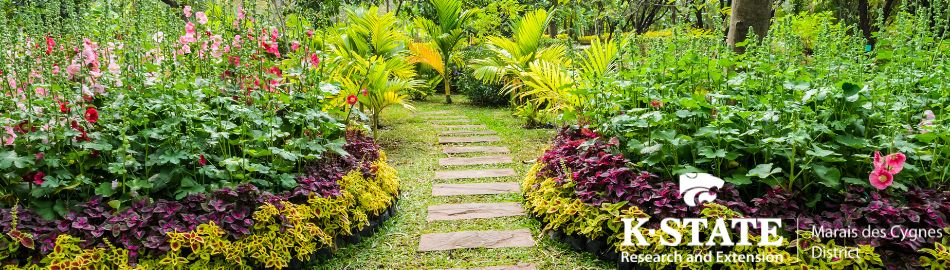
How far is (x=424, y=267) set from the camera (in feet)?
8.14

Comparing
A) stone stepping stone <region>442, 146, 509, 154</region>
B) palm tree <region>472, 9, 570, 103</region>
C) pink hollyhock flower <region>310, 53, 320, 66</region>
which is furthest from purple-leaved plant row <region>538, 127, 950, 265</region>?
palm tree <region>472, 9, 570, 103</region>

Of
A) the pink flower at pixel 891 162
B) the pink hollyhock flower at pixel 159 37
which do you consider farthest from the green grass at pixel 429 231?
the pink hollyhock flower at pixel 159 37

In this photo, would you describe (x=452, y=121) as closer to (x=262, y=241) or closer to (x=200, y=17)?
(x=200, y=17)

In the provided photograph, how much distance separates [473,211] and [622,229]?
0.95 m

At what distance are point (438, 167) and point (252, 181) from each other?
1859 millimetres

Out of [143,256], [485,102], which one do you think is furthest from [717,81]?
[485,102]

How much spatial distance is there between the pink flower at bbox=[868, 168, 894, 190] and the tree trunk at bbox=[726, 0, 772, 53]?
1.52 metres

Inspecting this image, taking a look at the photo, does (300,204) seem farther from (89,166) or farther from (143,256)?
(89,166)

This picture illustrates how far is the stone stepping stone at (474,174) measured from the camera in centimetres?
393

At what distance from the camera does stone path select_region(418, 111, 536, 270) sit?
2713mm

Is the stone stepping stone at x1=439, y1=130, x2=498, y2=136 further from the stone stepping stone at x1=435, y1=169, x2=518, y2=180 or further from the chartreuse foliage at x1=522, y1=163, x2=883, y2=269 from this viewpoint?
the chartreuse foliage at x1=522, y1=163, x2=883, y2=269

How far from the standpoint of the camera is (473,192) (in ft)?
11.6

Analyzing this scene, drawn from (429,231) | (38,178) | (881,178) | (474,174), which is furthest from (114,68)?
(881,178)

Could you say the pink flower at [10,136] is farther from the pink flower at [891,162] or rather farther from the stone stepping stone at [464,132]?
the stone stepping stone at [464,132]
